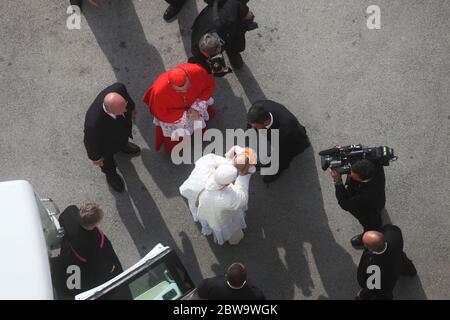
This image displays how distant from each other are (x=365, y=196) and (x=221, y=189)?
55.3 inches

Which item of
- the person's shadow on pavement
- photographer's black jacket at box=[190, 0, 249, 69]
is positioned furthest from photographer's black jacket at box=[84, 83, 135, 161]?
photographer's black jacket at box=[190, 0, 249, 69]

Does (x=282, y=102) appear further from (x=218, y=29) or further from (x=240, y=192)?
(x=240, y=192)

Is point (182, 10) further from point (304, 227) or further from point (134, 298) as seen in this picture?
point (134, 298)

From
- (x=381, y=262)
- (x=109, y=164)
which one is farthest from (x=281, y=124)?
(x=109, y=164)

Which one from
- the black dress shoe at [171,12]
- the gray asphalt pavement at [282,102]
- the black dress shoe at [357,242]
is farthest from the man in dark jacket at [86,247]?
the black dress shoe at [171,12]

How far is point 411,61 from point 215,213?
330 cm

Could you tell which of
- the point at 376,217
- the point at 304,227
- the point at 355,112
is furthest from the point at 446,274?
the point at 355,112

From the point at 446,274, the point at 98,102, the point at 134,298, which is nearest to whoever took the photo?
the point at 134,298

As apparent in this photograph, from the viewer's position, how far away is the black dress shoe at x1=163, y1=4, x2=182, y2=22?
7180 millimetres

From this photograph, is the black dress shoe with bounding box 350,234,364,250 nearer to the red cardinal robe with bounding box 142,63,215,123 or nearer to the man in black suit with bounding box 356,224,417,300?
the man in black suit with bounding box 356,224,417,300

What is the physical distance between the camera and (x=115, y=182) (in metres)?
6.52

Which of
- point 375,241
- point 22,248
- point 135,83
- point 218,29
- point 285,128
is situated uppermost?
point 218,29

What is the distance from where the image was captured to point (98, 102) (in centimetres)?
577

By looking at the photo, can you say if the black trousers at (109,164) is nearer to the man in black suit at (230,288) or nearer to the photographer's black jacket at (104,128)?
the photographer's black jacket at (104,128)
